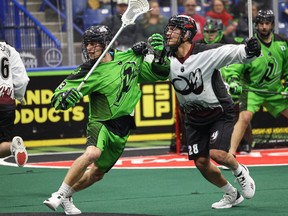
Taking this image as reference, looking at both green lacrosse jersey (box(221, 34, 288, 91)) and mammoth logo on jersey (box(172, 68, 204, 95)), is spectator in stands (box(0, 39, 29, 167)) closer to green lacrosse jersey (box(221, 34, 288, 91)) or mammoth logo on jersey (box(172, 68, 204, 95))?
mammoth logo on jersey (box(172, 68, 204, 95))

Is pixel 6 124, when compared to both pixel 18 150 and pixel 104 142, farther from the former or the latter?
pixel 104 142

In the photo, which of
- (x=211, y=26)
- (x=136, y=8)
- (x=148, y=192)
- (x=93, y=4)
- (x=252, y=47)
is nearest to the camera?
(x=252, y=47)

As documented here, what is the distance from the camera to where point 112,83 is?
853cm

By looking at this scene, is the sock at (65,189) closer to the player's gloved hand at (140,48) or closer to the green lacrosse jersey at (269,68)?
the player's gloved hand at (140,48)

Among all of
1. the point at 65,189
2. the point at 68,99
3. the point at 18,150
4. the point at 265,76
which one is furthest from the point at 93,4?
the point at 65,189

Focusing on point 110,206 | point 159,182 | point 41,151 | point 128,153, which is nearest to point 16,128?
point 41,151

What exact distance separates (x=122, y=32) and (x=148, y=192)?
212 inches

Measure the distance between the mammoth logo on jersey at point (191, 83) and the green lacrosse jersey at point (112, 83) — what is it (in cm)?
13

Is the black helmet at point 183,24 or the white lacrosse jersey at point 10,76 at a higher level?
the black helmet at point 183,24

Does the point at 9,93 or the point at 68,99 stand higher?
the point at 68,99

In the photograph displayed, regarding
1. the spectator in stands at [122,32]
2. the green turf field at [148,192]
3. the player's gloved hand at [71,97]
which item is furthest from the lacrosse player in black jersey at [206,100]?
the spectator in stands at [122,32]

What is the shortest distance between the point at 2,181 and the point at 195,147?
310 cm

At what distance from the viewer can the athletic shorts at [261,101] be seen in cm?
1218

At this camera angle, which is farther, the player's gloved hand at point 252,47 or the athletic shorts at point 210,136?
the athletic shorts at point 210,136
